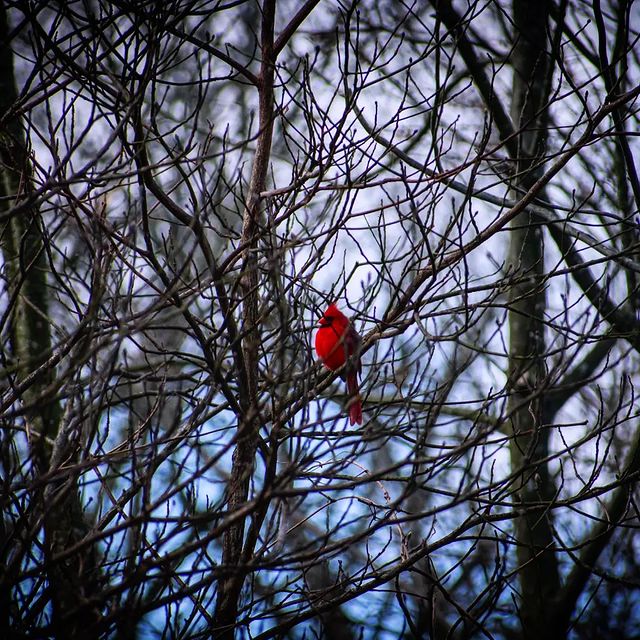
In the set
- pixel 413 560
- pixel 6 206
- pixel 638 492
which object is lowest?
pixel 413 560

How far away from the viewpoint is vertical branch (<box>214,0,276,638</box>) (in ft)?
8.25

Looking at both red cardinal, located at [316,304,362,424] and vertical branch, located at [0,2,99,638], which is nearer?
vertical branch, located at [0,2,99,638]

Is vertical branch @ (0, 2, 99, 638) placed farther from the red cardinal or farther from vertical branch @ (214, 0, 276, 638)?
the red cardinal

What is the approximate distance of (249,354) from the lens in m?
2.98

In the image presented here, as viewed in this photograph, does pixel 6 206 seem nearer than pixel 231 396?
No

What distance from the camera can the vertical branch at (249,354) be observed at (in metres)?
2.52

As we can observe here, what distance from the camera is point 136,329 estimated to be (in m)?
2.19

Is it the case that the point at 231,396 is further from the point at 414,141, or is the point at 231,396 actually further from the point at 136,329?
the point at 414,141

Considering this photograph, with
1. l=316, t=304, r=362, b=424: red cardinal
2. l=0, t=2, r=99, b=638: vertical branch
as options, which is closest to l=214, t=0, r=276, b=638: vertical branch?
l=316, t=304, r=362, b=424: red cardinal

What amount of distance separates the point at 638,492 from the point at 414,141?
3761 mm

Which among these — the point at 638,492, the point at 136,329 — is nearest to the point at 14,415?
the point at 136,329

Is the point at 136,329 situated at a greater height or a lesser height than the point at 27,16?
lesser

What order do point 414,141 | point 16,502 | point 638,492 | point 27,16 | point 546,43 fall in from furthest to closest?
point 414,141 → point 546,43 → point 638,492 → point 27,16 → point 16,502

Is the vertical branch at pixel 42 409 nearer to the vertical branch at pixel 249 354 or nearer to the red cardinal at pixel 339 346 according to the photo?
the vertical branch at pixel 249 354
